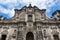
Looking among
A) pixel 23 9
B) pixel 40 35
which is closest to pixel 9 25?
pixel 23 9

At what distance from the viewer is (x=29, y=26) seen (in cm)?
2208

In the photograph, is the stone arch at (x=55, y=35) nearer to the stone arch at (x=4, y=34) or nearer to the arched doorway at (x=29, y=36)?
the arched doorway at (x=29, y=36)

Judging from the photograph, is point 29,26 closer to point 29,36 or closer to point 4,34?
point 29,36

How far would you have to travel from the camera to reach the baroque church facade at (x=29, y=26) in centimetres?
2148

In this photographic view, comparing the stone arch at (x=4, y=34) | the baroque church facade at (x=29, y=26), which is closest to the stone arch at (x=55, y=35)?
the baroque church facade at (x=29, y=26)

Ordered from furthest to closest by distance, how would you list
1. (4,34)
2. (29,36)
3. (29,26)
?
(29,36)
(29,26)
(4,34)

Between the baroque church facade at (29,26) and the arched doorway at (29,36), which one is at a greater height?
the baroque church facade at (29,26)

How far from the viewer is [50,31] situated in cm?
2184

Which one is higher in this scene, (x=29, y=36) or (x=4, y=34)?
(x=4, y=34)

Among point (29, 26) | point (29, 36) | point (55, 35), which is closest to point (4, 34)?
point (29, 36)

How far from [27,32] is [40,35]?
2331 mm

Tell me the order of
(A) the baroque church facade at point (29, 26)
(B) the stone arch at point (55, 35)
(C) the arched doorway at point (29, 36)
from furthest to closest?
(C) the arched doorway at point (29, 36) → (B) the stone arch at point (55, 35) → (A) the baroque church facade at point (29, 26)

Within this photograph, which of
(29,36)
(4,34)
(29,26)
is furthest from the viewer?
(29,36)

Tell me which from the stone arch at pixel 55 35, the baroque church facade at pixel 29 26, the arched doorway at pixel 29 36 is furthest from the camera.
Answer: the arched doorway at pixel 29 36
